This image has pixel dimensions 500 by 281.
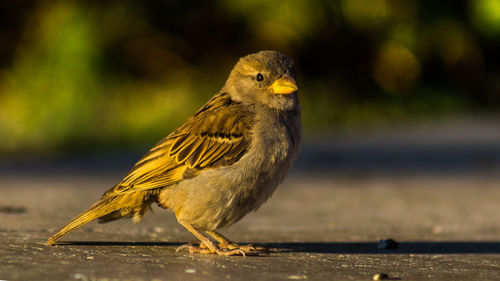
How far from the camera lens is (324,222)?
18.8ft

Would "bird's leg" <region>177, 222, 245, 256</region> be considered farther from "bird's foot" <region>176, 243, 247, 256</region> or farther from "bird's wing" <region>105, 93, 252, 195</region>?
"bird's wing" <region>105, 93, 252, 195</region>

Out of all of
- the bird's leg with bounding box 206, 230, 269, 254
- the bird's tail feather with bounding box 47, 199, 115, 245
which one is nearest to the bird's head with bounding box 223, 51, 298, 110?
the bird's leg with bounding box 206, 230, 269, 254

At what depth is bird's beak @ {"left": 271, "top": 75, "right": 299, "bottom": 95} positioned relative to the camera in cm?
445

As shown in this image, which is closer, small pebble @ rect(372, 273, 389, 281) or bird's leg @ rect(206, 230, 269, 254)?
small pebble @ rect(372, 273, 389, 281)

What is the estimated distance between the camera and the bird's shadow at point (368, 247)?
447 cm

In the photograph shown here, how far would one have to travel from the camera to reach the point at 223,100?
15.1 feet

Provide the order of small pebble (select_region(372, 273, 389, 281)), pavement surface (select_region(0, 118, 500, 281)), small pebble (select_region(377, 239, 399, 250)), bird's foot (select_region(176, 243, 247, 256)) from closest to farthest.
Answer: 1. small pebble (select_region(372, 273, 389, 281))
2. pavement surface (select_region(0, 118, 500, 281))
3. bird's foot (select_region(176, 243, 247, 256))
4. small pebble (select_region(377, 239, 399, 250))

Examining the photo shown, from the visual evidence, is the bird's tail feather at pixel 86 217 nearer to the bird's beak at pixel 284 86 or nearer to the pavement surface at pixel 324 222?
the pavement surface at pixel 324 222

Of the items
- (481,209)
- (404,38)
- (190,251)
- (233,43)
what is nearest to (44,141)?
(233,43)

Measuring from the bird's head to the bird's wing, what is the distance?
0.13 m

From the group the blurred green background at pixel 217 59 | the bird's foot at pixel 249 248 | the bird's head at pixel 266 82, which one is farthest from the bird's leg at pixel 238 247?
the blurred green background at pixel 217 59

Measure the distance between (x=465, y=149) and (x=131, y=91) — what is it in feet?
15.0

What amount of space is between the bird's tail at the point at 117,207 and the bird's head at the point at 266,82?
0.74 metres

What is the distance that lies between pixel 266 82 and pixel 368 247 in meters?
1.07
